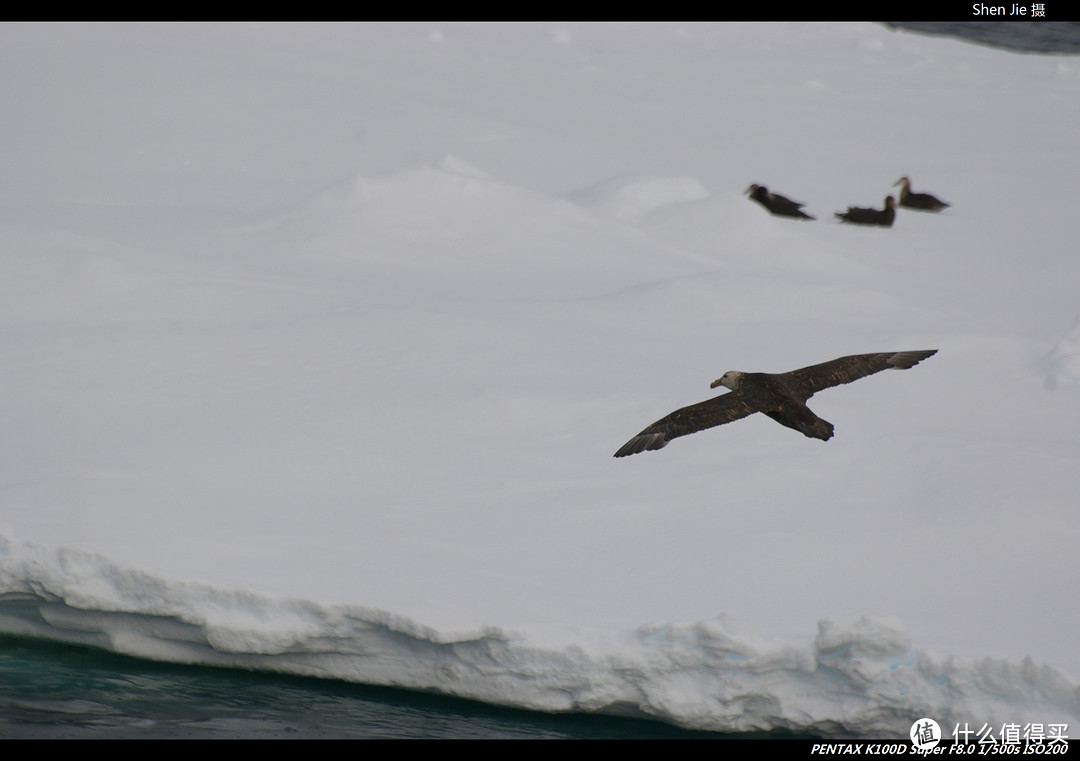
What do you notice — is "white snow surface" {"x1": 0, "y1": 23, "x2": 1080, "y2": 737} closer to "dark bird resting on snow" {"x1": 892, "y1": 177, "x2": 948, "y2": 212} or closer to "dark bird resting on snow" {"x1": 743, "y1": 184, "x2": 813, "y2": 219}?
"dark bird resting on snow" {"x1": 743, "y1": 184, "x2": 813, "y2": 219}

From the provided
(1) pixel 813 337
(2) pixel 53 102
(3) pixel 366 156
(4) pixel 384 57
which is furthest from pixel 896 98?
(2) pixel 53 102

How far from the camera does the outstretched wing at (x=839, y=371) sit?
17.9 feet

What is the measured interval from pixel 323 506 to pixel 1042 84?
51.0 ft

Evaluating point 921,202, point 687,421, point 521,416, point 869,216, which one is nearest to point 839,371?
point 687,421

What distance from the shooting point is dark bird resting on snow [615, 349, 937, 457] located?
5.10 metres

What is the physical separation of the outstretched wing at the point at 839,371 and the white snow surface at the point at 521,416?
48cm

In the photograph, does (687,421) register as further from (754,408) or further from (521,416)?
(521,416)

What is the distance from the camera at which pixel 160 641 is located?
15.4 feet

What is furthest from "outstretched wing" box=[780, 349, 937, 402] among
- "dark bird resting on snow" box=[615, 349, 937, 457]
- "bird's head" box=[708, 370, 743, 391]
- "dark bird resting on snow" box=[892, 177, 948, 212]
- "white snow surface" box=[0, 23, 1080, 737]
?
"dark bird resting on snow" box=[892, 177, 948, 212]

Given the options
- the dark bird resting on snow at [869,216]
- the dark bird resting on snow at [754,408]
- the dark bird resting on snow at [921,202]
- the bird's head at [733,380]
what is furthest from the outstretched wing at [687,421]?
the dark bird resting on snow at [921,202]

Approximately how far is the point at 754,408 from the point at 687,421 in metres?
0.33

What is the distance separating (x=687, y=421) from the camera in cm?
520

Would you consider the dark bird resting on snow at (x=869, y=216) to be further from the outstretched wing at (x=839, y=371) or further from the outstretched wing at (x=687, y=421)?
the outstretched wing at (x=687, y=421)
